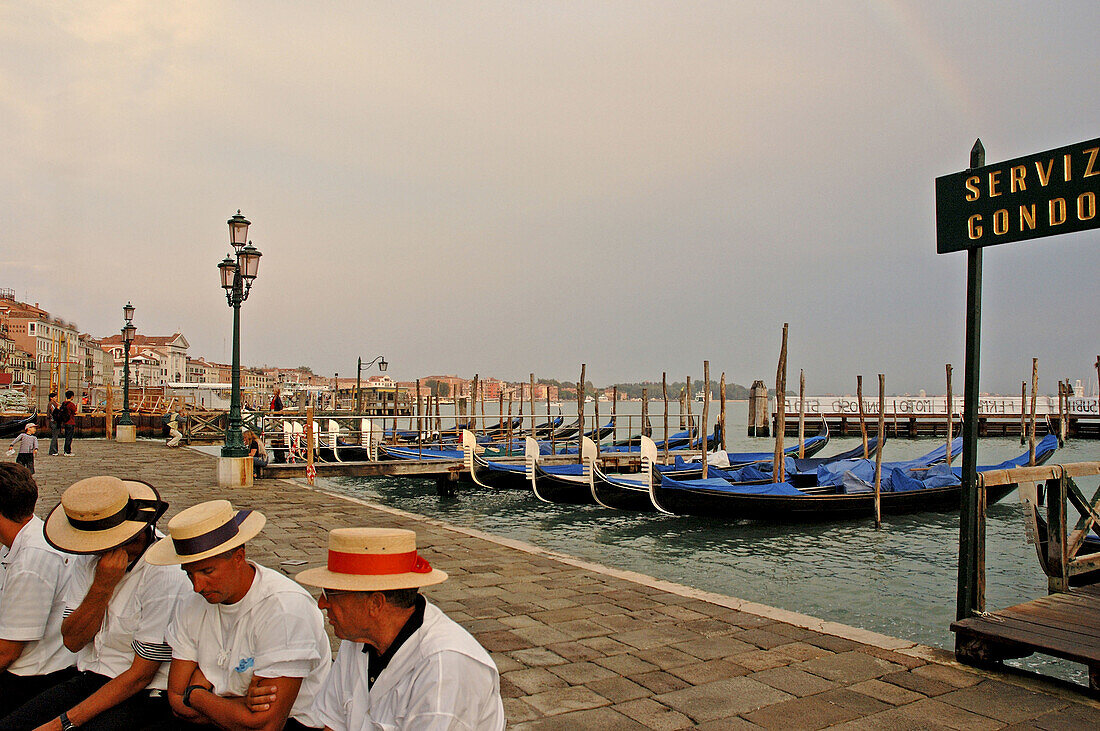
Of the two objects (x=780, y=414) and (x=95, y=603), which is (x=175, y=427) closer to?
(x=780, y=414)

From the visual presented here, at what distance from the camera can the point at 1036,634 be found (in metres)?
3.95

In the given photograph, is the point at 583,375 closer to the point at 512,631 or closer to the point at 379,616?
the point at 512,631

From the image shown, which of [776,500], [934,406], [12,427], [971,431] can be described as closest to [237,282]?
[776,500]

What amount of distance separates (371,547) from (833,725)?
2400 millimetres

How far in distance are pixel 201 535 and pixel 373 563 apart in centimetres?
73

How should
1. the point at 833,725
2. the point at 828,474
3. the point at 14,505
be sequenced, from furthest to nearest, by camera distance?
the point at 828,474 → the point at 833,725 → the point at 14,505

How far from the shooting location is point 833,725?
3.25 metres

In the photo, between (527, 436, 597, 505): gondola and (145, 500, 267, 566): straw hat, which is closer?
(145, 500, 267, 566): straw hat

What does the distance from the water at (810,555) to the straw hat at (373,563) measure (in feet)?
18.1

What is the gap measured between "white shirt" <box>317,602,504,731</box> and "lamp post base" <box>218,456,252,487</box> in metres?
11.7

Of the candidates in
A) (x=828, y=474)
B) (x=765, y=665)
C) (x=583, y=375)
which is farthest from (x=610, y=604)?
(x=583, y=375)

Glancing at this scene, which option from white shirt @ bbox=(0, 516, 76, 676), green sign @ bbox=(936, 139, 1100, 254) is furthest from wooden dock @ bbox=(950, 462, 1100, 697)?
white shirt @ bbox=(0, 516, 76, 676)

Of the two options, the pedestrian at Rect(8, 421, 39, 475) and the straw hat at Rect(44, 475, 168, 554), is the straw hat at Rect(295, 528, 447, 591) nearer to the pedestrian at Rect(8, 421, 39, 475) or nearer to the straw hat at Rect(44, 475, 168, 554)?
the straw hat at Rect(44, 475, 168, 554)

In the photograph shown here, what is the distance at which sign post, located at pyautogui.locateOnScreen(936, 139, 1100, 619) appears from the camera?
3908 millimetres
